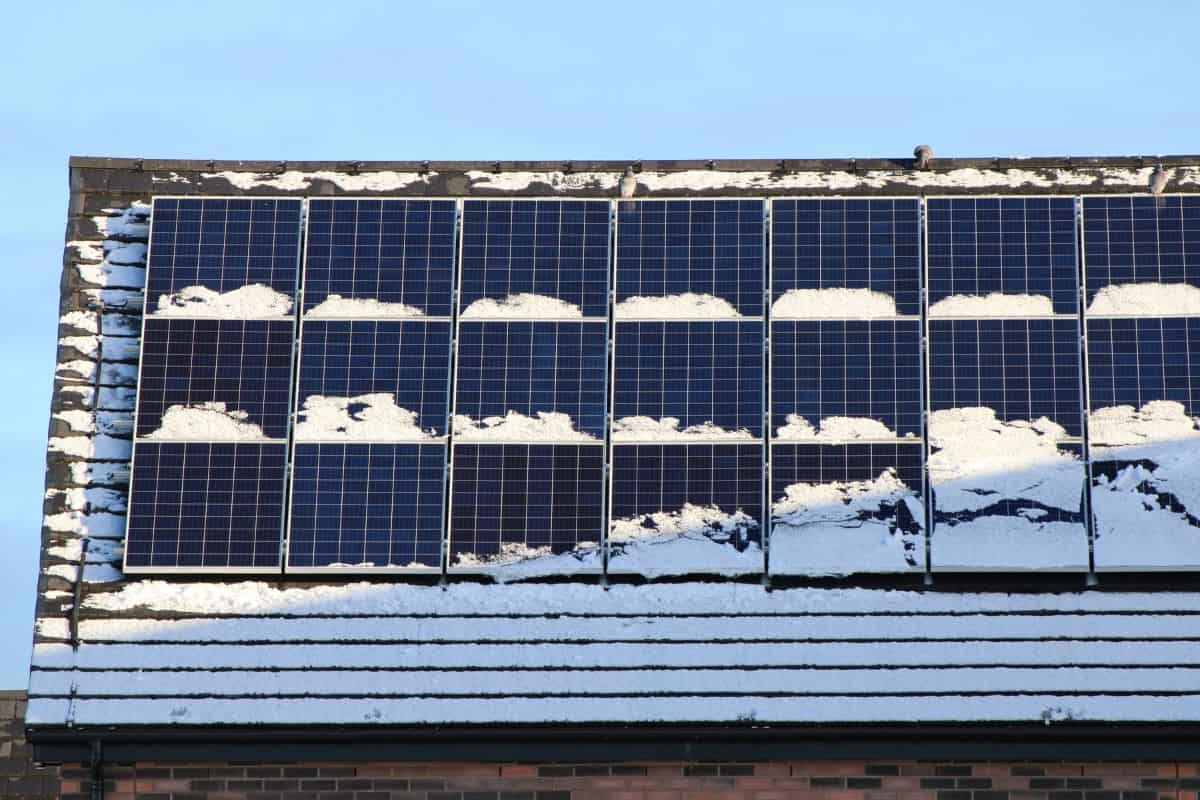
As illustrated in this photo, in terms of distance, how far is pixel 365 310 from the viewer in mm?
17781

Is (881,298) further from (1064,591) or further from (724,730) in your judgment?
(724,730)

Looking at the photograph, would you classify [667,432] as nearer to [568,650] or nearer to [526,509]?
[526,509]

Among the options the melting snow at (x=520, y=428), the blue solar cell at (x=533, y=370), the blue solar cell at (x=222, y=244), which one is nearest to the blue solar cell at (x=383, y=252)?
the blue solar cell at (x=222, y=244)

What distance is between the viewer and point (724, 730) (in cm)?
1639

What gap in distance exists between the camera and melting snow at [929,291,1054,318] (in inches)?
686

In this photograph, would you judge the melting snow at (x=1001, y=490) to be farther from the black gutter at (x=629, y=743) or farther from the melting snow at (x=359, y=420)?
the melting snow at (x=359, y=420)

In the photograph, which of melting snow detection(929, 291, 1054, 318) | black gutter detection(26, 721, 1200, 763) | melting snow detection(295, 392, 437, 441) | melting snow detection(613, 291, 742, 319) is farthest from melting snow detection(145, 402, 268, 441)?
melting snow detection(929, 291, 1054, 318)

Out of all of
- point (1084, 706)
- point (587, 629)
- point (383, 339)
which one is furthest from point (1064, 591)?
point (383, 339)

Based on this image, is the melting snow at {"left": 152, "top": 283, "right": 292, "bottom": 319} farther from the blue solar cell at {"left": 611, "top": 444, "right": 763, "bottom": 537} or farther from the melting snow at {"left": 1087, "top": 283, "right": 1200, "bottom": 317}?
the melting snow at {"left": 1087, "top": 283, "right": 1200, "bottom": 317}

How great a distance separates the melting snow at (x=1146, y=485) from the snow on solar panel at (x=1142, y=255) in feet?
3.23

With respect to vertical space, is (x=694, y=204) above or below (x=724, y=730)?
above

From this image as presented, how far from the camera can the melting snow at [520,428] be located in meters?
17.3

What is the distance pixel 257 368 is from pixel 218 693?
10.0ft

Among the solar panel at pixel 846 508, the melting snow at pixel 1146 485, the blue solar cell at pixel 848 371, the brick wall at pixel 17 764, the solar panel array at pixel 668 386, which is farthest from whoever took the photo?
the brick wall at pixel 17 764
